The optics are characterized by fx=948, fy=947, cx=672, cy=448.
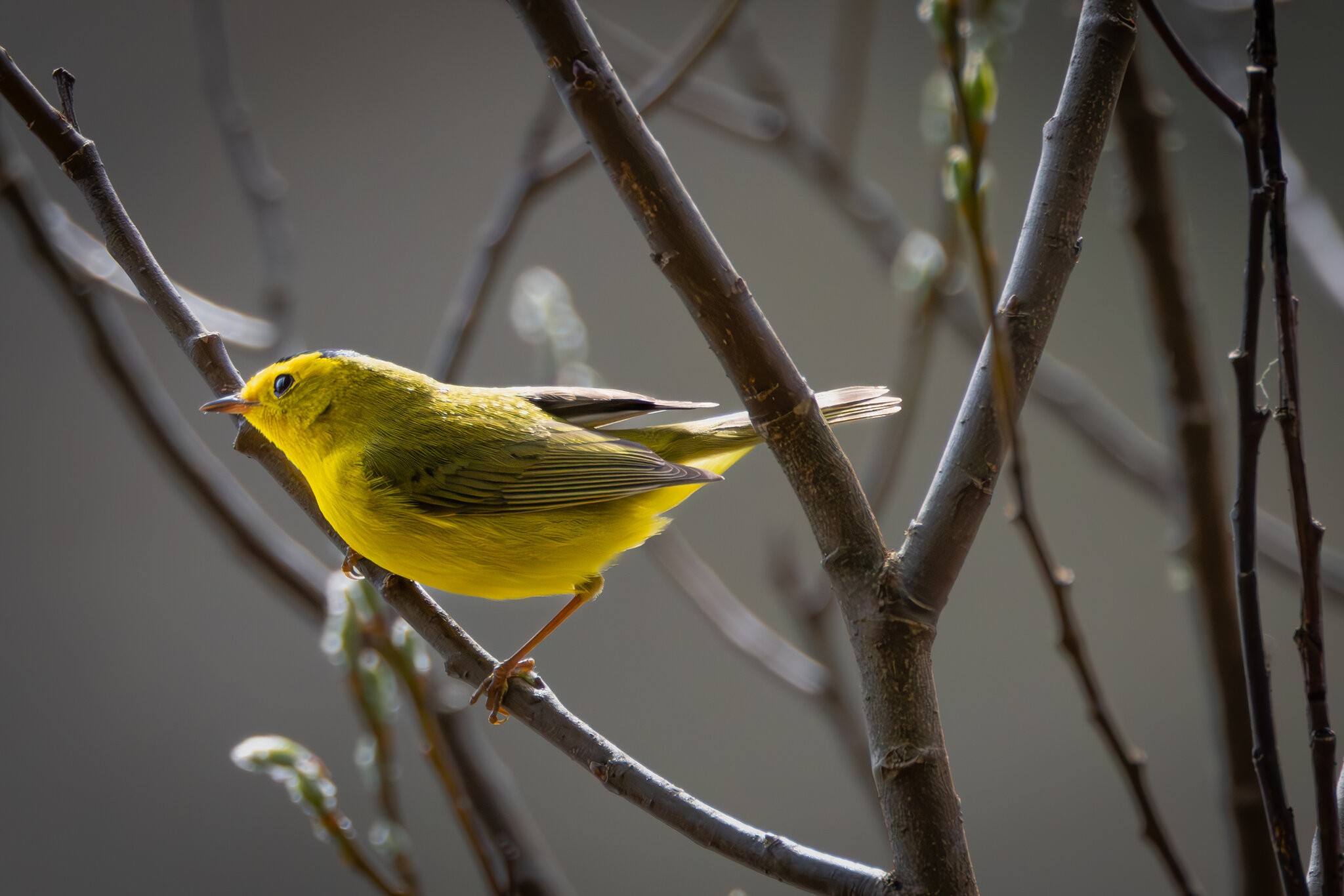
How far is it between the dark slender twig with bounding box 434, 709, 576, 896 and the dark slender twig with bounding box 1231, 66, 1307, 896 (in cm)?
63

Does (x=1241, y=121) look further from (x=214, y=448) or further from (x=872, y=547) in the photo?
(x=214, y=448)

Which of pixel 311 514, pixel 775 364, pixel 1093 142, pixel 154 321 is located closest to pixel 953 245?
pixel 1093 142

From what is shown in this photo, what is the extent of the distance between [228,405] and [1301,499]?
3.23 ft

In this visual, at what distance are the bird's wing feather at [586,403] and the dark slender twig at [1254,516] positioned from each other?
2.84 ft

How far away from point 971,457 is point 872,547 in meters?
0.08

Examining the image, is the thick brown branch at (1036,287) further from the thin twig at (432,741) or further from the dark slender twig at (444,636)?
the thin twig at (432,741)

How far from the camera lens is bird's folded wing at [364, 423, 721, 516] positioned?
1189mm

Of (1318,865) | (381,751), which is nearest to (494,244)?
(381,751)

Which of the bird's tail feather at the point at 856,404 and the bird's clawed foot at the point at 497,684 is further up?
the bird's tail feather at the point at 856,404

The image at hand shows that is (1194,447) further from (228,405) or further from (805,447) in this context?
(228,405)

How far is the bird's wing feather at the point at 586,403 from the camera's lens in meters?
1.30

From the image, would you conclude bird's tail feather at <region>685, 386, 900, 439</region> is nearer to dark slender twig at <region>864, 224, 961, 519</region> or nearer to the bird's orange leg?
dark slender twig at <region>864, 224, 961, 519</region>

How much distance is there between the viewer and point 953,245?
967mm

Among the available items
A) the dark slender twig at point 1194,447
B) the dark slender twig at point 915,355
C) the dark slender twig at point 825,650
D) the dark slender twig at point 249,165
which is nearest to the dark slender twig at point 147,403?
the dark slender twig at point 249,165
